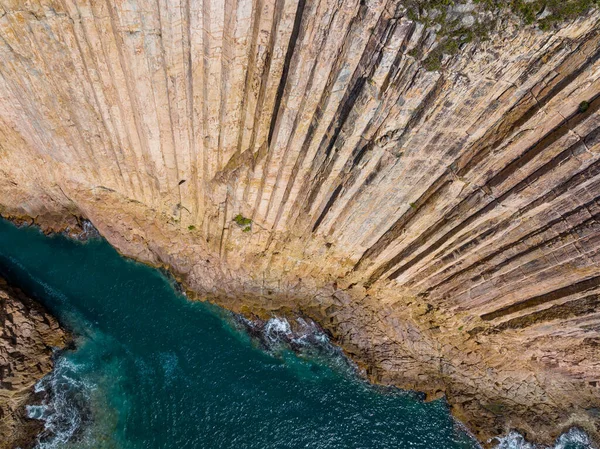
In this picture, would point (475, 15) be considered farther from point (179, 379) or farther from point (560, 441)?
point (560, 441)

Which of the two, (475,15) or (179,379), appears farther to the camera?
(179,379)

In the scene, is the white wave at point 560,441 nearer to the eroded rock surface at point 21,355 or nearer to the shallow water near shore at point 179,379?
the shallow water near shore at point 179,379

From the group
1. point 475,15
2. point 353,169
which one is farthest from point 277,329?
point 475,15

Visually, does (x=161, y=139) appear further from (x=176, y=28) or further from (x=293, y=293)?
(x=293, y=293)

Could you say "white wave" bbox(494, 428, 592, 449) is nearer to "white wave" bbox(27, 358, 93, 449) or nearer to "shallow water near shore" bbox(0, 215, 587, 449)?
"shallow water near shore" bbox(0, 215, 587, 449)

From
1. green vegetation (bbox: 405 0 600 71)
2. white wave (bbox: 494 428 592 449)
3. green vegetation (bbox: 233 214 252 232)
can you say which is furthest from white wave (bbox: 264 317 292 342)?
green vegetation (bbox: 405 0 600 71)

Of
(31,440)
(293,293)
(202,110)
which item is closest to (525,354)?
(293,293)
